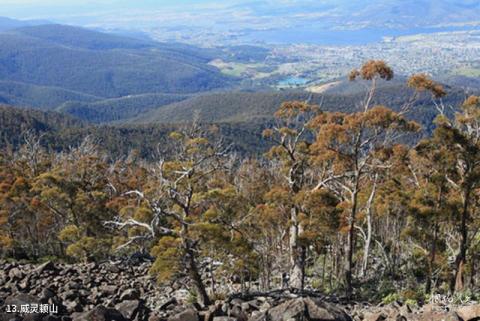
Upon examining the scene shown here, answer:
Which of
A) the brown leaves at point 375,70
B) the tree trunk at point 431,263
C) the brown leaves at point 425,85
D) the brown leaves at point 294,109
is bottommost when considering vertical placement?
the tree trunk at point 431,263

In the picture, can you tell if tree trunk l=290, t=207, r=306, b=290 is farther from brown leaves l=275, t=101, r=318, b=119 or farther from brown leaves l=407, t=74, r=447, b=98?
brown leaves l=407, t=74, r=447, b=98

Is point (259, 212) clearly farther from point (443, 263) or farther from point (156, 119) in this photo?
point (156, 119)

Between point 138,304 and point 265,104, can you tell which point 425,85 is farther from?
point 265,104

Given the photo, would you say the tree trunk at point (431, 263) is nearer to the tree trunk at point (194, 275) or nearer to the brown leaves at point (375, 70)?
the brown leaves at point (375, 70)

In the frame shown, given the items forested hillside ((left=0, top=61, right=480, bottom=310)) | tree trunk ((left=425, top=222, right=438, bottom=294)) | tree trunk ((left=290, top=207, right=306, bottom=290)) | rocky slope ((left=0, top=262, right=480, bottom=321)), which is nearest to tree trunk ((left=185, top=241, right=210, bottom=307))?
forested hillside ((left=0, top=61, right=480, bottom=310))

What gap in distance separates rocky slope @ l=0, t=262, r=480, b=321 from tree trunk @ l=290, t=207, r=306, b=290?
127 cm

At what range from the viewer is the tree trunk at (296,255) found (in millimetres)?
18469

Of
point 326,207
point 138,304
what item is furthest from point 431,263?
point 138,304

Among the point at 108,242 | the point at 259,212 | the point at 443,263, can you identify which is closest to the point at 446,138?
the point at 443,263

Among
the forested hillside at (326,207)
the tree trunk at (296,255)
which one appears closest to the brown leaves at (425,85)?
the forested hillside at (326,207)

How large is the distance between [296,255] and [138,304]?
7521mm

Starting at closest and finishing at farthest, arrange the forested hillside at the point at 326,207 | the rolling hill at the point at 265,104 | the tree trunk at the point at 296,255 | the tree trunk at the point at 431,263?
1. the forested hillside at the point at 326,207
2. the tree trunk at the point at 431,263
3. the tree trunk at the point at 296,255
4. the rolling hill at the point at 265,104

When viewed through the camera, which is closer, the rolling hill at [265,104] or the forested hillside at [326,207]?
the forested hillside at [326,207]

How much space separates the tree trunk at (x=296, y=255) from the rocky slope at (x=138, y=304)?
4.17 feet
